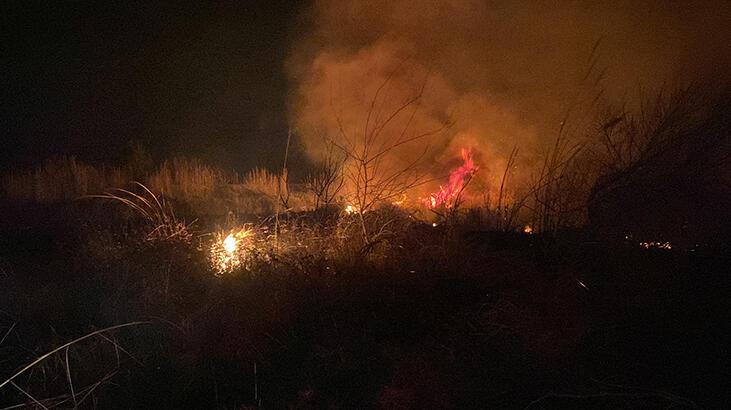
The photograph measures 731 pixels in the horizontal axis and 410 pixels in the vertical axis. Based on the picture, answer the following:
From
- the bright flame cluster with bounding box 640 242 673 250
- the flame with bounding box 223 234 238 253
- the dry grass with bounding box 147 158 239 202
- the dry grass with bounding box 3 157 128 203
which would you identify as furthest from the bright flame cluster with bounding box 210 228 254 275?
the dry grass with bounding box 3 157 128 203

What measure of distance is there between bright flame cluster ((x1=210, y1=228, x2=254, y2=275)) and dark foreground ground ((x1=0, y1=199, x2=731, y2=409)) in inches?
6.7

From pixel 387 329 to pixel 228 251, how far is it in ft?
8.65

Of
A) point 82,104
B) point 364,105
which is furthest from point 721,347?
point 82,104

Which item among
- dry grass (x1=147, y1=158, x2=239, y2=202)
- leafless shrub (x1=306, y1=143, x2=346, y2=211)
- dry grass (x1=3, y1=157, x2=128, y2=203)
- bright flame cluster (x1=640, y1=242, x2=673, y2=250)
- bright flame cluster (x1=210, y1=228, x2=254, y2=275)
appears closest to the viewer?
bright flame cluster (x1=210, y1=228, x2=254, y2=275)

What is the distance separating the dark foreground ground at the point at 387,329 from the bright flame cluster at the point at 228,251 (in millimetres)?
170

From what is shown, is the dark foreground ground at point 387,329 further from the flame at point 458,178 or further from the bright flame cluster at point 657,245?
the flame at point 458,178

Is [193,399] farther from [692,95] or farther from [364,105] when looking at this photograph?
[364,105]

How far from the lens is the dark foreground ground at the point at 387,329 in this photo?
3754mm

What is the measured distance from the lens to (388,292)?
15.2 ft

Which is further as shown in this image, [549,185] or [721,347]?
[549,185]

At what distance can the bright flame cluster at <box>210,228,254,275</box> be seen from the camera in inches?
232

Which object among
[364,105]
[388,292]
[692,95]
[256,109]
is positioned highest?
[256,109]

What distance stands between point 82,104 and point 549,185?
21.1 meters

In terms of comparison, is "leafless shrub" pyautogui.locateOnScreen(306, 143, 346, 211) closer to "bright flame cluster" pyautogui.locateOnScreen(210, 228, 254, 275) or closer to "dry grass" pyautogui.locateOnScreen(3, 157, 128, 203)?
"bright flame cluster" pyautogui.locateOnScreen(210, 228, 254, 275)
